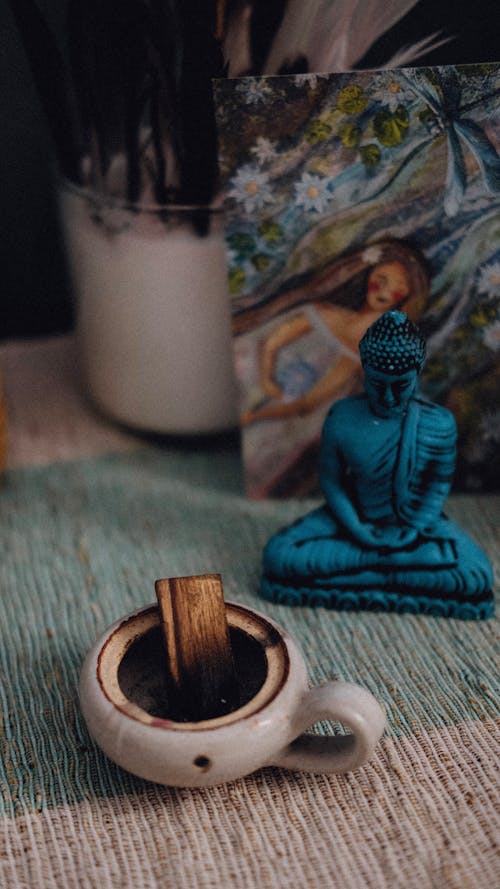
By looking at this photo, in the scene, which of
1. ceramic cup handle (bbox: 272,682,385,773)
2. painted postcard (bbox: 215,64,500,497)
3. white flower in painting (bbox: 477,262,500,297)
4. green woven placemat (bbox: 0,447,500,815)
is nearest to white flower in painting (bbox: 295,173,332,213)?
painted postcard (bbox: 215,64,500,497)

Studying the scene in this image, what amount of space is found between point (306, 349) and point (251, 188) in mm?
129

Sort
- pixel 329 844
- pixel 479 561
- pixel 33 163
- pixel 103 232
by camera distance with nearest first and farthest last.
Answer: pixel 329 844
pixel 479 561
pixel 103 232
pixel 33 163

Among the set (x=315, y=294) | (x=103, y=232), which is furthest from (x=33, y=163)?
(x=315, y=294)

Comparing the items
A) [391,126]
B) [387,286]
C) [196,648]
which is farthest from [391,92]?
[196,648]

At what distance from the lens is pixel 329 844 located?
0.51 meters

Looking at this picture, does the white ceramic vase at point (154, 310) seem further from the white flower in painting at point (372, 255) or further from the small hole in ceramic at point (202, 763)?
the small hole in ceramic at point (202, 763)

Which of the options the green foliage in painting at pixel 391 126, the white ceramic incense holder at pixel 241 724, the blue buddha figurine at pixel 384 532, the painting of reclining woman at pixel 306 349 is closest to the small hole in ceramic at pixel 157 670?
the white ceramic incense holder at pixel 241 724

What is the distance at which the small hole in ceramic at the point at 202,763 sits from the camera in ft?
1.57

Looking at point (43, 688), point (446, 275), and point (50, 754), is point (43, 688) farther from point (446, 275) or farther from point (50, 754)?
point (446, 275)

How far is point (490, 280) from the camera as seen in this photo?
0.70 metres

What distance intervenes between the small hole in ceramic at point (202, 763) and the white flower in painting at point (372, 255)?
382 mm

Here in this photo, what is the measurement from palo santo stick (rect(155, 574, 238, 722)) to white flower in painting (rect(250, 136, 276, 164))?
0.31 meters

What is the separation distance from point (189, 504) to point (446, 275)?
0.90ft

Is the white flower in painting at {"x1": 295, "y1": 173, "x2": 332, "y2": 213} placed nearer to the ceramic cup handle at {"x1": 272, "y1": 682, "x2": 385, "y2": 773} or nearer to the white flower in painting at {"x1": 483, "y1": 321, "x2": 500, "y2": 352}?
the white flower in painting at {"x1": 483, "y1": 321, "x2": 500, "y2": 352}
